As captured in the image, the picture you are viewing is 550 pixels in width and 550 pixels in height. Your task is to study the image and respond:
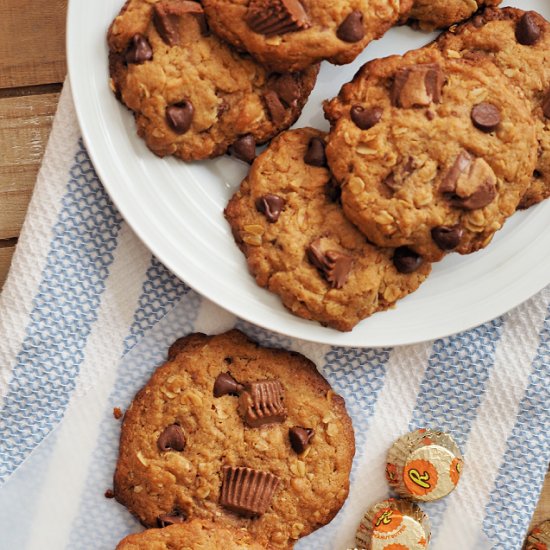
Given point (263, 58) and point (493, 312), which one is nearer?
point (263, 58)

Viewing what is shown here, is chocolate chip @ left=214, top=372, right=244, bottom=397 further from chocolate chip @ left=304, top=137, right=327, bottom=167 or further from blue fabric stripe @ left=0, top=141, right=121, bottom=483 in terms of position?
chocolate chip @ left=304, top=137, right=327, bottom=167

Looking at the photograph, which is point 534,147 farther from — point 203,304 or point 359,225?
point 203,304

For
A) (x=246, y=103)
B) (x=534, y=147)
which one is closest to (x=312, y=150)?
(x=246, y=103)

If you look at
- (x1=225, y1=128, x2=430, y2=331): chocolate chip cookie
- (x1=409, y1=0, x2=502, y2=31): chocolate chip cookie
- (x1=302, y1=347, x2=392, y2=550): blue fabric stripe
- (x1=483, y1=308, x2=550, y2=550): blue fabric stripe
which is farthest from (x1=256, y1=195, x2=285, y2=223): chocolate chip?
(x1=483, y1=308, x2=550, y2=550): blue fabric stripe

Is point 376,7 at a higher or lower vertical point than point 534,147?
higher

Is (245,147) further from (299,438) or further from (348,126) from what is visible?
(299,438)

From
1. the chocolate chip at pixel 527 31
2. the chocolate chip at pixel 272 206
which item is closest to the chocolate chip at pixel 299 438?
the chocolate chip at pixel 272 206
